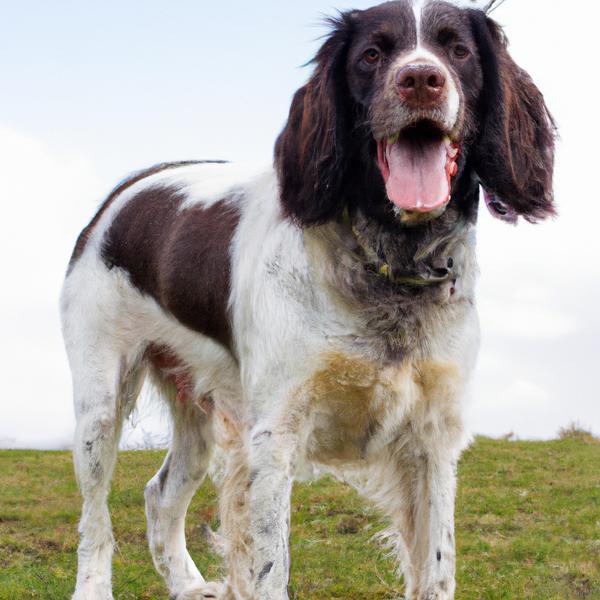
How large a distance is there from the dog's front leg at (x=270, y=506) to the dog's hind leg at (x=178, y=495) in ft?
6.23

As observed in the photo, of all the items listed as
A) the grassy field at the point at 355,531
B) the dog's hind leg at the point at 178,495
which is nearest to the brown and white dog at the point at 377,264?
the dog's hind leg at the point at 178,495

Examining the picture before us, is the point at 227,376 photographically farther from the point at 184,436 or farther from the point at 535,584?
the point at 535,584

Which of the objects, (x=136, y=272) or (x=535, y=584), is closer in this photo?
(x=136, y=272)

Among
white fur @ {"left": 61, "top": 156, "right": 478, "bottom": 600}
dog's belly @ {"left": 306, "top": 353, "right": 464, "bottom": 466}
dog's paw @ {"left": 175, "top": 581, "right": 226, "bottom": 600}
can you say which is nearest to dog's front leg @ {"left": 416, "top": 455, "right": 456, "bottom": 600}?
white fur @ {"left": 61, "top": 156, "right": 478, "bottom": 600}

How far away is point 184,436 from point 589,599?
2.60 meters

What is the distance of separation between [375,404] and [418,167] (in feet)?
3.26

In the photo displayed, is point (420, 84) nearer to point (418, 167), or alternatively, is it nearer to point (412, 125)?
point (412, 125)

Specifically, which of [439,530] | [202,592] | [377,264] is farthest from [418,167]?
[202,592]

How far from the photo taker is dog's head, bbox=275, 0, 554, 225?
421 cm

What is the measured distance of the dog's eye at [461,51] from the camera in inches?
175

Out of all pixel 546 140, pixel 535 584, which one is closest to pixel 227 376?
pixel 546 140

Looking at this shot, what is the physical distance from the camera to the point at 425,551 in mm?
5082

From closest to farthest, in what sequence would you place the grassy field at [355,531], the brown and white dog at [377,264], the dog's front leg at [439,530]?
the brown and white dog at [377,264], the dog's front leg at [439,530], the grassy field at [355,531]

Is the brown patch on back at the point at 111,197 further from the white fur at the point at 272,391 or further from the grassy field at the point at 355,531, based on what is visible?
the grassy field at the point at 355,531
